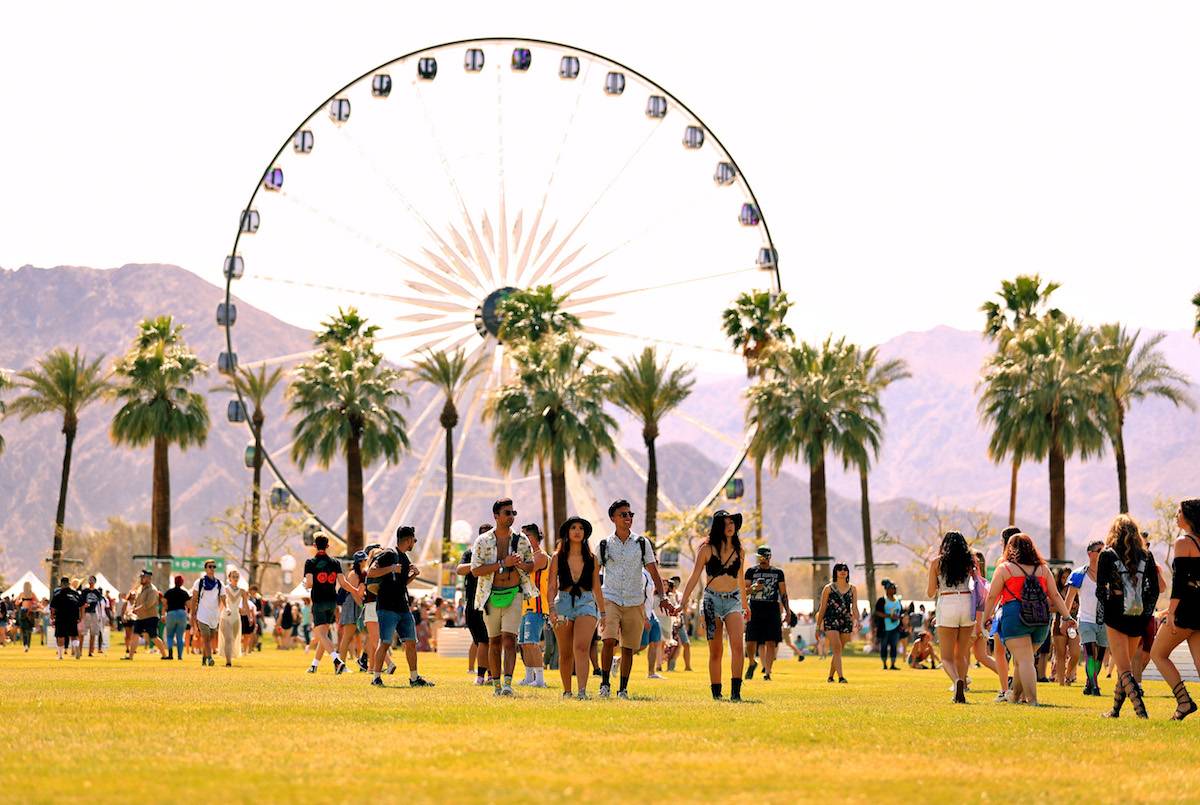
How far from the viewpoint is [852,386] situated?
68.2 meters

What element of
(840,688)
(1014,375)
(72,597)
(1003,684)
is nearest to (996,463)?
(1014,375)

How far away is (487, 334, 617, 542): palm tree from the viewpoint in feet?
220

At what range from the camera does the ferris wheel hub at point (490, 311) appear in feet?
221

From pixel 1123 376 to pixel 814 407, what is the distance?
1240 cm

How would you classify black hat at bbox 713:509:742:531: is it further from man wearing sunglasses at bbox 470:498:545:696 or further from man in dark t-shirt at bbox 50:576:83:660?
man in dark t-shirt at bbox 50:576:83:660

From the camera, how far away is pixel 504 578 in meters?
18.9

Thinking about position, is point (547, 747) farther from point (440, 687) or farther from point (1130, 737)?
point (440, 687)

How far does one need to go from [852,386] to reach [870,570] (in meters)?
6.97

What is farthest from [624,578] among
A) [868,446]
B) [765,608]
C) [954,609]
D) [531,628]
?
[868,446]

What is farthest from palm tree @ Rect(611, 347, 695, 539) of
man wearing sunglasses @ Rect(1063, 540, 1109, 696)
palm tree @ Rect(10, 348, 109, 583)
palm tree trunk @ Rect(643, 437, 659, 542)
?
man wearing sunglasses @ Rect(1063, 540, 1109, 696)

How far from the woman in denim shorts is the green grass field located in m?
0.72

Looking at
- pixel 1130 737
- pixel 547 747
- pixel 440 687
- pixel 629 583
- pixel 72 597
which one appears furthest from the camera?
pixel 72 597

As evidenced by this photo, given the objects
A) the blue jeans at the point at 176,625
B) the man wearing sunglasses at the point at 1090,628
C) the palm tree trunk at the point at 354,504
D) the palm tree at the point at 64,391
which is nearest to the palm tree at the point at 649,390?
the palm tree trunk at the point at 354,504

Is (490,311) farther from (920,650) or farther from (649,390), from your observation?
(920,650)
